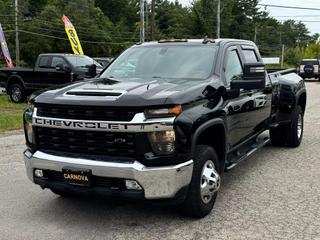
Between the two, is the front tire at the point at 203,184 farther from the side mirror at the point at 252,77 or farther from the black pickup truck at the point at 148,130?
the side mirror at the point at 252,77

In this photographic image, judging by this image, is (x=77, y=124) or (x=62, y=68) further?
(x=62, y=68)

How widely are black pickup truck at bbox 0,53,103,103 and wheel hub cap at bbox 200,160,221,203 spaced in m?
10.8

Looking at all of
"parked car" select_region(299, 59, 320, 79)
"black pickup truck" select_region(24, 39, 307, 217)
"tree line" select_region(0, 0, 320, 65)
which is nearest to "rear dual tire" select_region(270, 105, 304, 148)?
"black pickup truck" select_region(24, 39, 307, 217)

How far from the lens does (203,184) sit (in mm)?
4629

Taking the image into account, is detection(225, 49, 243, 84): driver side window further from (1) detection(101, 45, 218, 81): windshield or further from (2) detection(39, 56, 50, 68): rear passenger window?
(2) detection(39, 56, 50, 68): rear passenger window

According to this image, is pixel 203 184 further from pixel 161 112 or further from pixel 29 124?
pixel 29 124

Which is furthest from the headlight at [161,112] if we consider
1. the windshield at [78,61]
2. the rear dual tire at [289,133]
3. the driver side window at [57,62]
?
the driver side window at [57,62]

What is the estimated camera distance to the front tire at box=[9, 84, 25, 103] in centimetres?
1715

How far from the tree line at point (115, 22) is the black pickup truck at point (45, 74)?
24624 mm

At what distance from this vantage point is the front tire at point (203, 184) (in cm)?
446

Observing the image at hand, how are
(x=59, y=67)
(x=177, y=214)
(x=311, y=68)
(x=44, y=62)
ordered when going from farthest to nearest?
(x=311, y=68)
(x=44, y=62)
(x=59, y=67)
(x=177, y=214)

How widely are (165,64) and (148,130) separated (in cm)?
170

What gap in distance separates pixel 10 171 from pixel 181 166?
3532 millimetres

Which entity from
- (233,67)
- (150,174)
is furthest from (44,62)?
(150,174)
